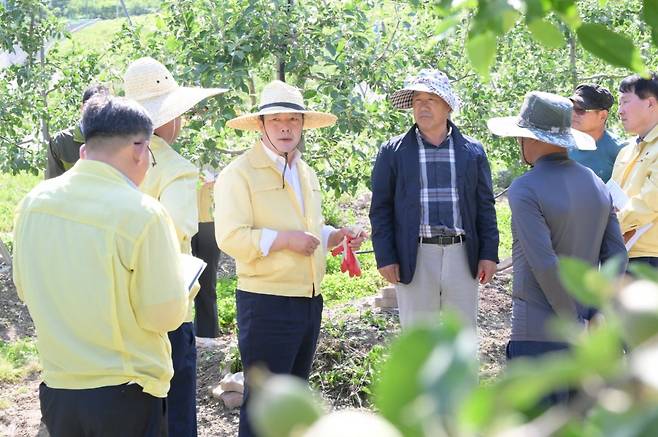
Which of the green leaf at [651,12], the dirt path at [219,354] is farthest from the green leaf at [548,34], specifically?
the dirt path at [219,354]

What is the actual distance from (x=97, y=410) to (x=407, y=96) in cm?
253

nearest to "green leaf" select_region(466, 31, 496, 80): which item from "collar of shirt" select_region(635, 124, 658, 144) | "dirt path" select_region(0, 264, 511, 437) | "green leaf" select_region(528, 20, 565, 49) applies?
"green leaf" select_region(528, 20, 565, 49)

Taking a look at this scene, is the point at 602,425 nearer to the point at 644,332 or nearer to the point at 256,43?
the point at 644,332

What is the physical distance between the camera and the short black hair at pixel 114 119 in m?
2.76

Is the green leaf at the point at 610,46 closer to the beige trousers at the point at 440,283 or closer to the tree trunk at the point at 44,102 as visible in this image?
the beige trousers at the point at 440,283

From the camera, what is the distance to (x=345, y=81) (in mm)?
5238

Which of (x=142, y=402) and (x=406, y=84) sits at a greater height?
(x=406, y=84)

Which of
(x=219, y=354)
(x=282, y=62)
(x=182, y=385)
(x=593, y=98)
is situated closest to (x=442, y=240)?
(x=593, y=98)

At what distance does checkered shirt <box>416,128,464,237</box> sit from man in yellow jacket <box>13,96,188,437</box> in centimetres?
180

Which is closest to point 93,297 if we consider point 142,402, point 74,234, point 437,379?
point 74,234

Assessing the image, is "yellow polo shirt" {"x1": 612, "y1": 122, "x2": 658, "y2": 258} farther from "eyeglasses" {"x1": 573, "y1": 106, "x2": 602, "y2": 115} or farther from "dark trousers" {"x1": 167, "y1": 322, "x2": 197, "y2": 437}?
"dark trousers" {"x1": 167, "y1": 322, "x2": 197, "y2": 437}

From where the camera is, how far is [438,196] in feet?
14.3

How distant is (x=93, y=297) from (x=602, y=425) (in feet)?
7.47

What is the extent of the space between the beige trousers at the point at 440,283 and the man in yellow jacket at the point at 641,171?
0.85 metres
